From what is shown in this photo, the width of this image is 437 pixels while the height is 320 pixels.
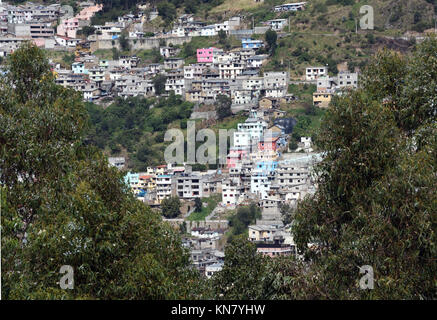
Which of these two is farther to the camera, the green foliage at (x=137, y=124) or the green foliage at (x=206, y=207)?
the green foliage at (x=137, y=124)

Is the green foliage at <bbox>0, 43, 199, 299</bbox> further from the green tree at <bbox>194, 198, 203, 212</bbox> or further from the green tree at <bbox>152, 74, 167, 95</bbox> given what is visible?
the green tree at <bbox>152, 74, 167, 95</bbox>

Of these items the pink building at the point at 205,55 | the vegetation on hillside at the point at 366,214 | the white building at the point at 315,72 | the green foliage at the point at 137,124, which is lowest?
the green foliage at the point at 137,124

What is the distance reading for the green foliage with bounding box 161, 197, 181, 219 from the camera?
85.0ft

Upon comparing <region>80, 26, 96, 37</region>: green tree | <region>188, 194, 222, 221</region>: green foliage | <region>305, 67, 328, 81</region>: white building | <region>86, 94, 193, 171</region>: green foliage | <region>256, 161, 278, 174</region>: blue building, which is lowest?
<region>188, 194, 222, 221</region>: green foliage

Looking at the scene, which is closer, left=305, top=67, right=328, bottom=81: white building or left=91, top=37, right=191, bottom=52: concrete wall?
left=305, top=67, right=328, bottom=81: white building

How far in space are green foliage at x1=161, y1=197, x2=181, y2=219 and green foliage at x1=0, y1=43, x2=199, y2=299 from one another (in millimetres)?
17857

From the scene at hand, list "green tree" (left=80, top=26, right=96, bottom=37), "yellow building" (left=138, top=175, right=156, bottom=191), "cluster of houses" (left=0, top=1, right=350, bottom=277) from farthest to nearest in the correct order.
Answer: "green tree" (left=80, top=26, right=96, bottom=37) < "yellow building" (left=138, top=175, right=156, bottom=191) < "cluster of houses" (left=0, top=1, right=350, bottom=277)

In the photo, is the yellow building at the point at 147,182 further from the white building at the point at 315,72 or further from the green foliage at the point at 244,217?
the white building at the point at 315,72

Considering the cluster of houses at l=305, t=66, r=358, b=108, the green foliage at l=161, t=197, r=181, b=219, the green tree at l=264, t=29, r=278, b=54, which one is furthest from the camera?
the green tree at l=264, t=29, r=278, b=54

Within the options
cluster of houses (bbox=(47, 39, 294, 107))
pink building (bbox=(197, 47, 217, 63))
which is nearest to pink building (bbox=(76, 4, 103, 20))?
cluster of houses (bbox=(47, 39, 294, 107))

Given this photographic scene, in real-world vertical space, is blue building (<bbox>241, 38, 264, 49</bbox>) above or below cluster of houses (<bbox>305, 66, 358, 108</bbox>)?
above

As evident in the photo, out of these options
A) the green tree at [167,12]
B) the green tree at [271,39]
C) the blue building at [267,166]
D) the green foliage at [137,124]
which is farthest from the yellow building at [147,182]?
the green tree at [167,12]

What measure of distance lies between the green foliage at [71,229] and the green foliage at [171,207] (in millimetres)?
17857

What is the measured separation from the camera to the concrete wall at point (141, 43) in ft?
127
